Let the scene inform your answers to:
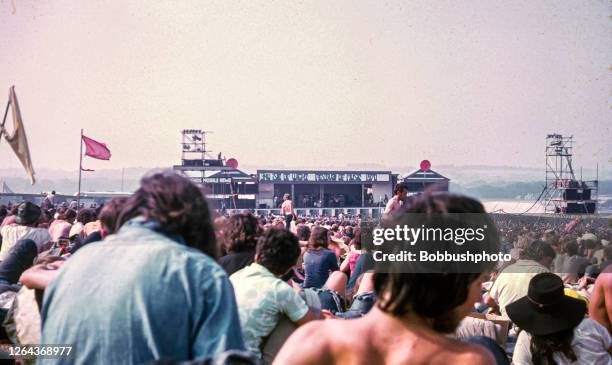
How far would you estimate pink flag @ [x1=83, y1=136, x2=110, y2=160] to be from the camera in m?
16.2

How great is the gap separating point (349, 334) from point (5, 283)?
3.35 metres

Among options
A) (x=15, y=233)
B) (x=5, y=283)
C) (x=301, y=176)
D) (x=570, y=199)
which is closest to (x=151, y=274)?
(x=5, y=283)

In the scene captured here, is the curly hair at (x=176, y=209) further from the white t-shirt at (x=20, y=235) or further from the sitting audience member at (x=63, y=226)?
the sitting audience member at (x=63, y=226)

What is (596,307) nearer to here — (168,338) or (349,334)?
(349,334)

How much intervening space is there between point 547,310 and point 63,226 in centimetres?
651

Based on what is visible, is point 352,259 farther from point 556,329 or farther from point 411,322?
point 411,322

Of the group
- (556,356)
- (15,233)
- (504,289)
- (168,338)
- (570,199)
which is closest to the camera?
(168,338)

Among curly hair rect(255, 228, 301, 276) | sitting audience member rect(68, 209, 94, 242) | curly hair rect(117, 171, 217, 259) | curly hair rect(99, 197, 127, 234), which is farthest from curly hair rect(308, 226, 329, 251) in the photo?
curly hair rect(117, 171, 217, 259)

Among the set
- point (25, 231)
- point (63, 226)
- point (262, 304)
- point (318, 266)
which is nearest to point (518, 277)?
point (318, 266)

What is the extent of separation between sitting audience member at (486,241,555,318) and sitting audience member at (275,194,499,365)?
4007 mm

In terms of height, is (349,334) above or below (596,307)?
above

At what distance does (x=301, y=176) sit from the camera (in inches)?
1955

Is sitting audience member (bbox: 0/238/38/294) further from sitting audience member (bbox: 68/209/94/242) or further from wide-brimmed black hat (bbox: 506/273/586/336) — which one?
wide-brimmed black hat (bbox: 506/273/586/336)

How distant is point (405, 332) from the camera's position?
→ 1768mm
